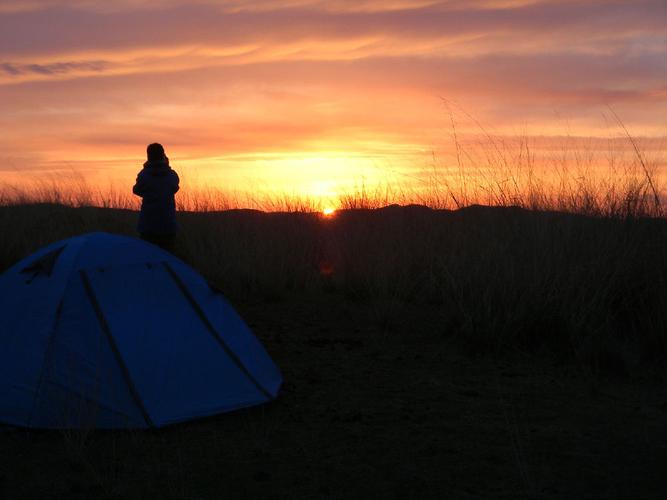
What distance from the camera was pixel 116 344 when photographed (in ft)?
16.1

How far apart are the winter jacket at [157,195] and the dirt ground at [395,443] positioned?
2.37 metres

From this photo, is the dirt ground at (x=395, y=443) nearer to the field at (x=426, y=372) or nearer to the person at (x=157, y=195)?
the field at (x=426, y=372)

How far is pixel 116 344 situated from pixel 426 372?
2363 mm

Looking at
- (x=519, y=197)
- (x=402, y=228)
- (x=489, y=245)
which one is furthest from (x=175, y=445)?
(x=402, y=228)

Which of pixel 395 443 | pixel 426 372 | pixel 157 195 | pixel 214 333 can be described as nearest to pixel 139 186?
pixel 157 195

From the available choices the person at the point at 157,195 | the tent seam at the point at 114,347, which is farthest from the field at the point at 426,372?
the person at the point at 157,195

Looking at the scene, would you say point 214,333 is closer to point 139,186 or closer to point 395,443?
point 395,443

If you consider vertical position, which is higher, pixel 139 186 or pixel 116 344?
pixel 139 186

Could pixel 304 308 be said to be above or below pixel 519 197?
below

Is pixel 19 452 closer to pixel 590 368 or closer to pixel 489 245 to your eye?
pixel 590 368

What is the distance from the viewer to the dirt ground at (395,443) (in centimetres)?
397

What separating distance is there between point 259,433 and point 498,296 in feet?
9.12

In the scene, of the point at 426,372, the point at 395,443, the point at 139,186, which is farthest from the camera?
the point at 139,186

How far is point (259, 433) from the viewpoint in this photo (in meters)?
4.71
